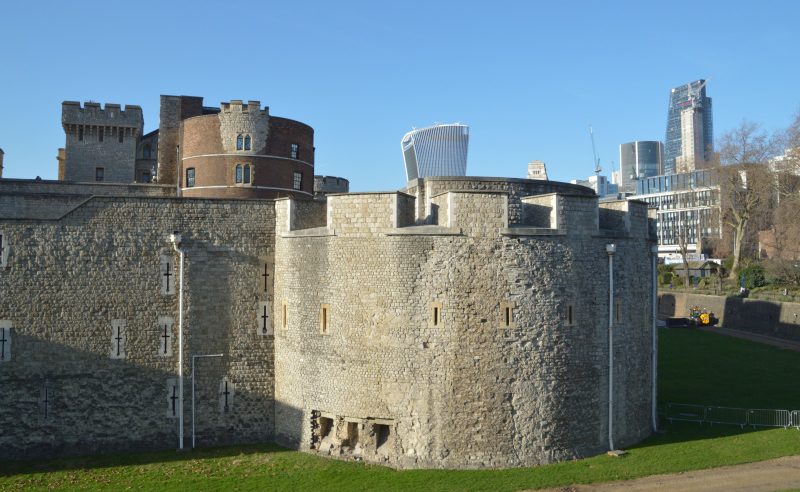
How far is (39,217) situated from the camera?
2127 centimetres

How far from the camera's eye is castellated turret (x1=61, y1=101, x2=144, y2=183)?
41.0 meters

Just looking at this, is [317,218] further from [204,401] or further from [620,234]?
[620,234]

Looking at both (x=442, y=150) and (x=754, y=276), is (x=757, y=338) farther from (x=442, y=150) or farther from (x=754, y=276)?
(x=442, y=150)

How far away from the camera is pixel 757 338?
153ft

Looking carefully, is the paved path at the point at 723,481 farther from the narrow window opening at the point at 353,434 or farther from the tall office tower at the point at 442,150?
the tall office tower at the point at 442,150

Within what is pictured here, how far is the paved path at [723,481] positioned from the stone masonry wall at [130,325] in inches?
469

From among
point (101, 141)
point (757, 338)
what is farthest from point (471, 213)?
point (757, 338)

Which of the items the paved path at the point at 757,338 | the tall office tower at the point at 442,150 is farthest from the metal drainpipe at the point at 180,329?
the paved path at the point at 757,338

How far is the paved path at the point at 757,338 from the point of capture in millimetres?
43094

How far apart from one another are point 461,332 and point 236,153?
604 inches

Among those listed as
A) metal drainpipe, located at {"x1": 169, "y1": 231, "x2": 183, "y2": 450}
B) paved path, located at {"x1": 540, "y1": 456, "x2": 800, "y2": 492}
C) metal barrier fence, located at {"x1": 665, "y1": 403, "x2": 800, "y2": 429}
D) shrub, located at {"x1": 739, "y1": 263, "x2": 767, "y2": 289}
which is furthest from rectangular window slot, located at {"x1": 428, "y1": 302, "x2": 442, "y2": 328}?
shrub, located at {"x1": 739, "y1": 263, "x2": 767, "y2": 289}

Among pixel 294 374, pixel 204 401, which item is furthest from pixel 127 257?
pixel 294 374

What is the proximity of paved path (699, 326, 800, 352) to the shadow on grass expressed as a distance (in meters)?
36.8

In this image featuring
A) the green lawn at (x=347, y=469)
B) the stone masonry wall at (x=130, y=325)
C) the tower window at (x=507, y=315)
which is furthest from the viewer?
the stone masonry wall at (x=130, y=325)
